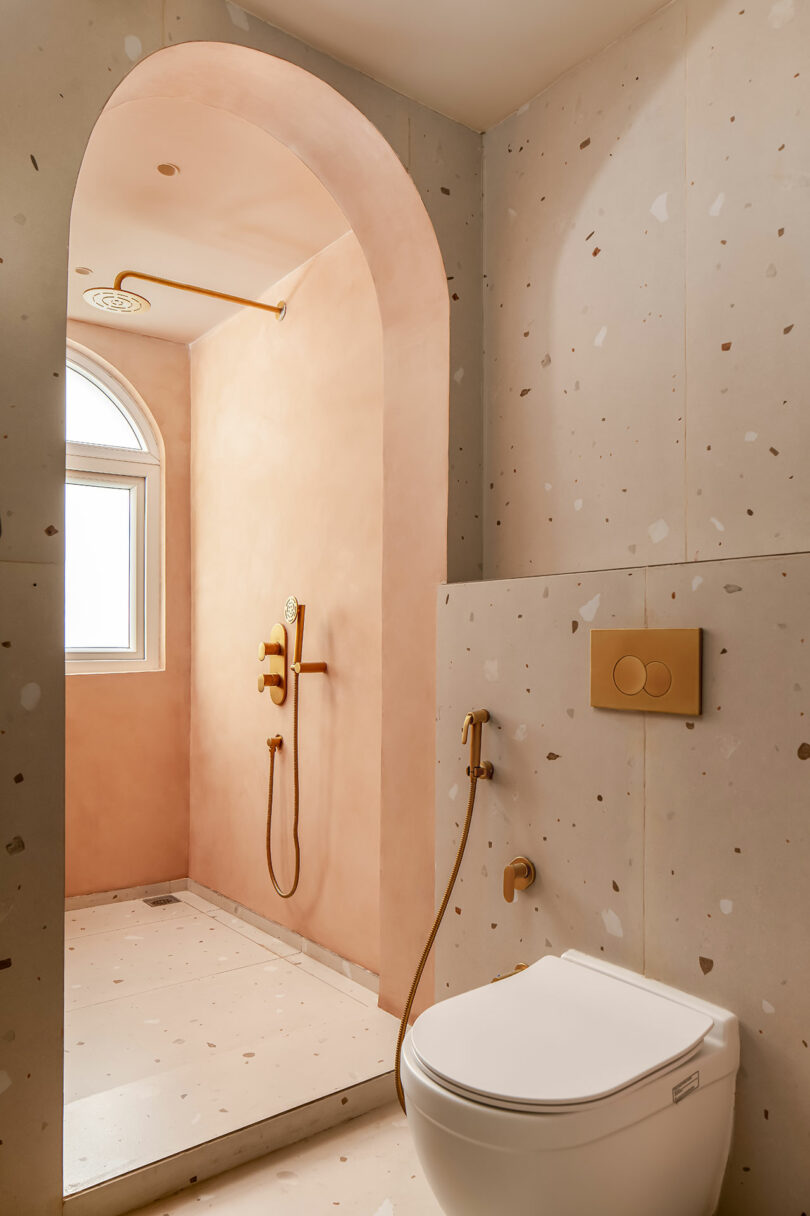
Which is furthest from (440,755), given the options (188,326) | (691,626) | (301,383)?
(188,326)

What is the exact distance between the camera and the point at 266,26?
5.77ft

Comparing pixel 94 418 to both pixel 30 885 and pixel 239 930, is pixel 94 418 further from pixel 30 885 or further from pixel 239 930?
pixel 30 885

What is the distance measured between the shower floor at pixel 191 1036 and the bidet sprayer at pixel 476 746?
77 centimetres

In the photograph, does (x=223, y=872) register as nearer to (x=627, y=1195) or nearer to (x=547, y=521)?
(x=547, y=521)

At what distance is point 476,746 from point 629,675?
42 centimetres

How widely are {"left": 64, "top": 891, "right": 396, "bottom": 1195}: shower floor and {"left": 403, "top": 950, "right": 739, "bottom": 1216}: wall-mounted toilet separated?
0.71m

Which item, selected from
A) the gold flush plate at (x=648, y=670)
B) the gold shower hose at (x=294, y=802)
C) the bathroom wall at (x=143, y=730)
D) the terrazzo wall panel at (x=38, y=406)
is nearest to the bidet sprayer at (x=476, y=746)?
the gold flush plate at (x=648, y=670)

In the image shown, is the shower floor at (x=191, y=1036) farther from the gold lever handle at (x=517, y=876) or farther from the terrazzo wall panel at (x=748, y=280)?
the terrazzo wall panel at (x=748, y=280)

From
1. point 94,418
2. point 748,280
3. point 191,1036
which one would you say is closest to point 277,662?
point 191,1036

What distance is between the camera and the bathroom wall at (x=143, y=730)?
3324 mm

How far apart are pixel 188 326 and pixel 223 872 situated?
223cm

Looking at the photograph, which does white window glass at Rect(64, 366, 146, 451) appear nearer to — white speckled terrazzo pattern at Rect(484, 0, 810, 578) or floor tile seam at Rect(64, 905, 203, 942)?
floor tile seam at Rect(64, 905, 203, 942)

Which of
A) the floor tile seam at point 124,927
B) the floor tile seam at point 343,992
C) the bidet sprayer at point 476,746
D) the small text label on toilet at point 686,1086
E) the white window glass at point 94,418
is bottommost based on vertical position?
the floor tile seam at point 124,927

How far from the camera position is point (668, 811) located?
1534mm
